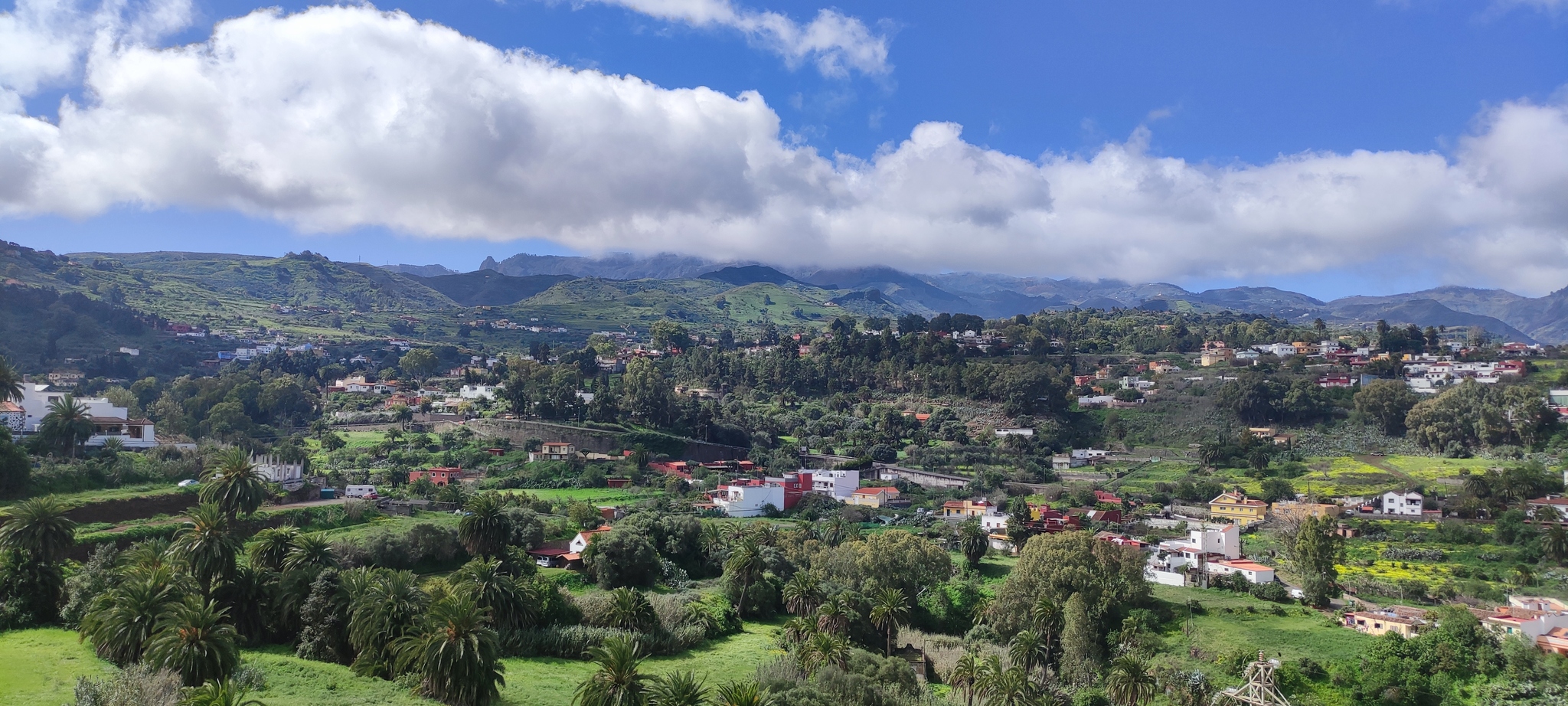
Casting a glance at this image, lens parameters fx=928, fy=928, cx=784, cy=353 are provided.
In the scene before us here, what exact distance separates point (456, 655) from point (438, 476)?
40.0m

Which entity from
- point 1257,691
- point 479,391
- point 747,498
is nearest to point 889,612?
point 1257,691

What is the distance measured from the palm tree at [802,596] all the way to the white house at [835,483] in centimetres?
2797

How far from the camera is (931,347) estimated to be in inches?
3969

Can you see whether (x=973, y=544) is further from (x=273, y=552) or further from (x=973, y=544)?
(x=273, y=552)

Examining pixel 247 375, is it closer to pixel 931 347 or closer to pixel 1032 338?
pixel 931 347

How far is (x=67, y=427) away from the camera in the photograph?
43500 millimetres

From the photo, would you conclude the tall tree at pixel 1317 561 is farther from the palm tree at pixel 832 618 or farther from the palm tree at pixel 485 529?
the palm tree at pixel 485 529

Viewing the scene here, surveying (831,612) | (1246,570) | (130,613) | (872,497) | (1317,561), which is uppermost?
(130,613)

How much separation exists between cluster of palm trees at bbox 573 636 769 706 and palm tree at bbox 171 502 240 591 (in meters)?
11.9

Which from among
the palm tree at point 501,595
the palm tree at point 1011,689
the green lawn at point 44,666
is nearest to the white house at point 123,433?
the green lawn at point 44,666

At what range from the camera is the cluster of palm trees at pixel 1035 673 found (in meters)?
25.3

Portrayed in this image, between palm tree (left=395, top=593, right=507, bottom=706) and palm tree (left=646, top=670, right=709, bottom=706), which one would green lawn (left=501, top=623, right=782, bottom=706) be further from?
palm tree (left=646, top=670, right=709, bottom=706)

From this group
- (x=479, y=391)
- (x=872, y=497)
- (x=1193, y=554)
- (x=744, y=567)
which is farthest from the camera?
(x=479, y=391)

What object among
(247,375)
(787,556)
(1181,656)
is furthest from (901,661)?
(247,375)
